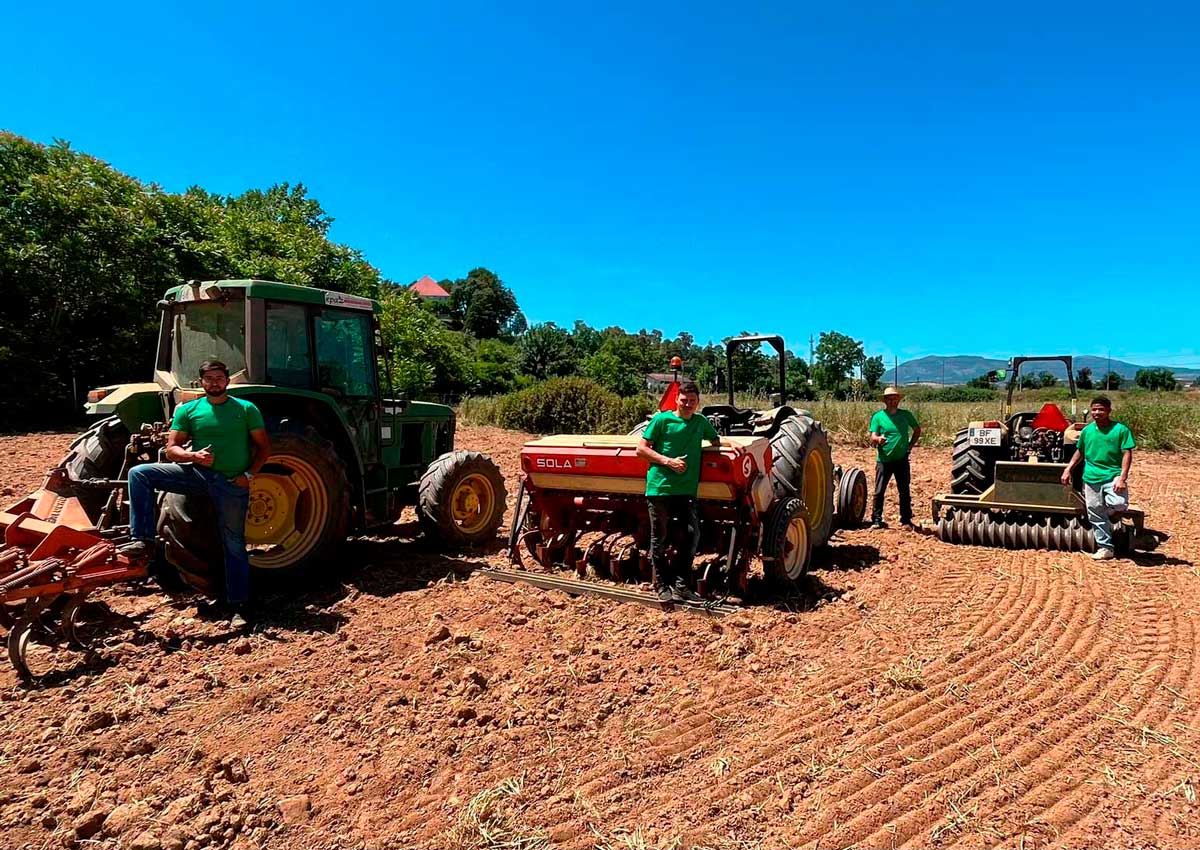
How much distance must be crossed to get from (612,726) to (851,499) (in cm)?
502

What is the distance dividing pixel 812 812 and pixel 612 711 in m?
1.04

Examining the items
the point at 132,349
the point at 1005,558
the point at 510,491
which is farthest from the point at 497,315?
the point at 1005,558

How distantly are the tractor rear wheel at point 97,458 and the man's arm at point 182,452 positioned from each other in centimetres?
145

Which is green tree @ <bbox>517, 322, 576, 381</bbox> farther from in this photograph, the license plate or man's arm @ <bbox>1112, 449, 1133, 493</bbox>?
man's arm @ <bbox>1112, 449, 1133, 493</bbox>

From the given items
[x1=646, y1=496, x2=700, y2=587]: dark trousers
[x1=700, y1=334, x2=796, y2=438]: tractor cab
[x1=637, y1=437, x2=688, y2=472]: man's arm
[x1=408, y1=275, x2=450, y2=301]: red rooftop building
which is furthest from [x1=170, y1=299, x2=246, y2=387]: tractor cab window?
[x1=408, y1=275, x2=450, y2=301]: red rooftop building

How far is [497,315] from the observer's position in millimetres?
69375

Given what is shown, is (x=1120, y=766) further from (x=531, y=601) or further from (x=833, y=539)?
(x=833, y=539)

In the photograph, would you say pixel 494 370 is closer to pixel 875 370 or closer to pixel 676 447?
pixel 875 370

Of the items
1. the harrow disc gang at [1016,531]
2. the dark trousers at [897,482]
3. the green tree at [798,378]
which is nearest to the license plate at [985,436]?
the dark trousers at [897,482]

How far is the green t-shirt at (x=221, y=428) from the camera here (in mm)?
4332

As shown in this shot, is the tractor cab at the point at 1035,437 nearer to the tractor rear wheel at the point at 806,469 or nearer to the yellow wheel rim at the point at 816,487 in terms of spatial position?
the tractor rear wheel at the point at 806,469

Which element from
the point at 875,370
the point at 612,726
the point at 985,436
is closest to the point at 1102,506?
the point at 985,436

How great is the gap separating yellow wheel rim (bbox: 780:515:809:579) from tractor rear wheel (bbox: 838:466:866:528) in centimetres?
238

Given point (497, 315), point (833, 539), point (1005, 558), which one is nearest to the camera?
point (1005, 558)
